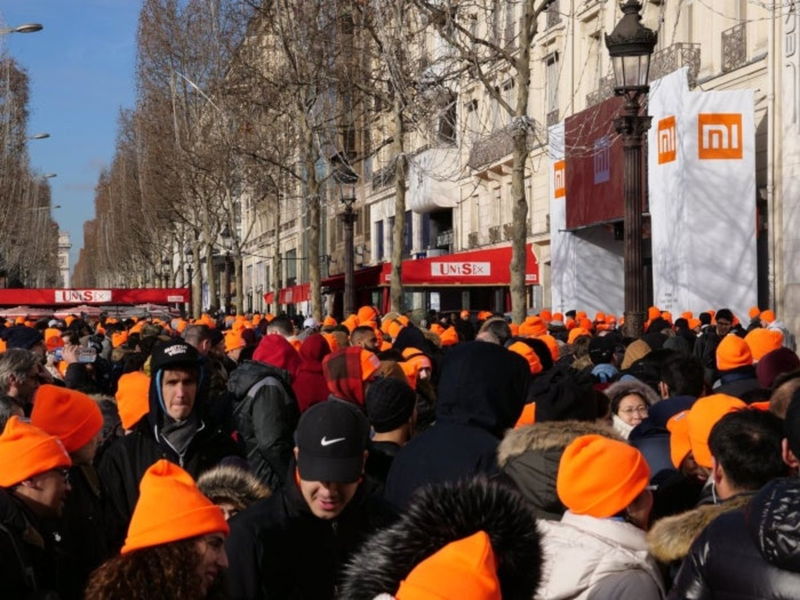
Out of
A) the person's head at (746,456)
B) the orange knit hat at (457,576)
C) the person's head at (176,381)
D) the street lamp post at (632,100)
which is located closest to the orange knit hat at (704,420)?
the person's head at (746,456)

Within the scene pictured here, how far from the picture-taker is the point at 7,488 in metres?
4.33

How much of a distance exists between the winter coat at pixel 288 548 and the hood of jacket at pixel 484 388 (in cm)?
88

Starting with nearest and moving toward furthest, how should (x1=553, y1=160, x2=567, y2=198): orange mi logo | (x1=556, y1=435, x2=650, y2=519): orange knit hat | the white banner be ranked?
(x1=556, y1=435, x2=650, y2=519): orange knit hat < the white banner < (x1=553, y1=160, x2=567, y2=198): orange mi logo

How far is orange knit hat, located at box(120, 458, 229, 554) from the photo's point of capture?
11.1 feet

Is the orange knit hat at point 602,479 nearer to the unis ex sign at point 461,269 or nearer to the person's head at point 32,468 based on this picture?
the person's head at point 32,468

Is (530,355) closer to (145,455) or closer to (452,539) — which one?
(145,455)

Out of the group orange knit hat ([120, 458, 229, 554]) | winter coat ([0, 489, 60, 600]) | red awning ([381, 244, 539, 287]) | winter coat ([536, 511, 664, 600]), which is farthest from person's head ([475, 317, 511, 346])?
red awning ([381, 244, 539, 287])

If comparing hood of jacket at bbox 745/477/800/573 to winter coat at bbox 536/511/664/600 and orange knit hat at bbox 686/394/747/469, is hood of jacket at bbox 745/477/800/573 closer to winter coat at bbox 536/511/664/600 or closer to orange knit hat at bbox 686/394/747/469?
winter coat at bbox 536/511/664/600

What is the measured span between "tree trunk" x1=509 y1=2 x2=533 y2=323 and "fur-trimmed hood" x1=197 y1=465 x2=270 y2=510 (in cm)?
1393

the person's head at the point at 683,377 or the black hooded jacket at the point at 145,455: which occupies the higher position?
the person's head at the point at 683,377

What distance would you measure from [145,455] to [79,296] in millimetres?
44411

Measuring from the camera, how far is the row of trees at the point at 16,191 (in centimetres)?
5962

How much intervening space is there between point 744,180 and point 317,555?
20.4m

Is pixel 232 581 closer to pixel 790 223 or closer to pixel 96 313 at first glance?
pixel 790 223
